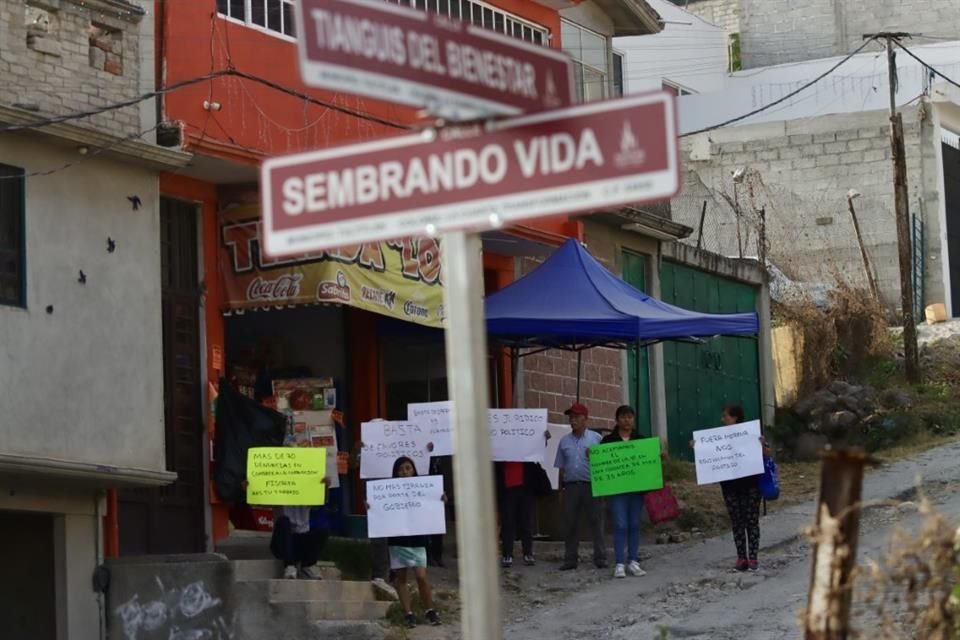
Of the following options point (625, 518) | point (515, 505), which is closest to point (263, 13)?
point (515, 505)

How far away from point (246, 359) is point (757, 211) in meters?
13.4

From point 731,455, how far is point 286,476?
4.20 m

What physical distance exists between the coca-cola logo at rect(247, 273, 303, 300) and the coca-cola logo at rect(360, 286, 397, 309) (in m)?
0.69

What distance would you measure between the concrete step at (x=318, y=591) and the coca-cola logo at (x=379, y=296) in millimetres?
2871

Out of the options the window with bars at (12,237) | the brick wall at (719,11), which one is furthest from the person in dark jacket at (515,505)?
the brick wall at (719,11)

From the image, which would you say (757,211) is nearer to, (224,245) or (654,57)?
(654,57)

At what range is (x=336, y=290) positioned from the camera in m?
17.1

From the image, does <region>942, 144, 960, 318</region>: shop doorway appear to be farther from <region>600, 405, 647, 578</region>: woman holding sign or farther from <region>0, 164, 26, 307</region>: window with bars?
<region>0, 164, 26, 307</region>: window with bars

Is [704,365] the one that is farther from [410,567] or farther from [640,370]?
[410,567]

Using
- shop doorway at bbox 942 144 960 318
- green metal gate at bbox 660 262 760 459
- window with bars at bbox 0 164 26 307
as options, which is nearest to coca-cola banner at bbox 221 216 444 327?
window with bars at bbox 0 164 26 307

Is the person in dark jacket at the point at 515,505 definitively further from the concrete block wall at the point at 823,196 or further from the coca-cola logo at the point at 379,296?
the concrete block wall at the point at 823,196

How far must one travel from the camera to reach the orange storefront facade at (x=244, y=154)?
16.4 m

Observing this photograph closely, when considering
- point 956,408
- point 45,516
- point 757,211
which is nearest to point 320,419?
point 45,516

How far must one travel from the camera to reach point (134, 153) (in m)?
15.8
